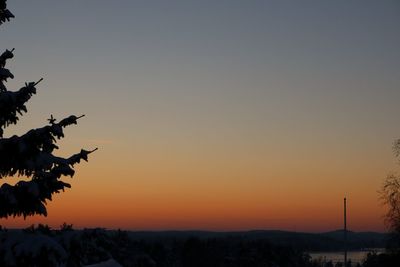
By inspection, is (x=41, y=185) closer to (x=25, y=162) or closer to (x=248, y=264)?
(x=25, y=162)

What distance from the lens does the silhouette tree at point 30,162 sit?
356 inches

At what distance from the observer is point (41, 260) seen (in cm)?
855

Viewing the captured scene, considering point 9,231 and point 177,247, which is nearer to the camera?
point 9,231

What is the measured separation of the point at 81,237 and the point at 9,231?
1.02m

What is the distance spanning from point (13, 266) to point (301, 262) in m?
121

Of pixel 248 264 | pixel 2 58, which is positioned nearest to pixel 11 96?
pixel 2 58

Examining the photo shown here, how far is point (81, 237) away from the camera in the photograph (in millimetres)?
8938

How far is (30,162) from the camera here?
9.28 metres

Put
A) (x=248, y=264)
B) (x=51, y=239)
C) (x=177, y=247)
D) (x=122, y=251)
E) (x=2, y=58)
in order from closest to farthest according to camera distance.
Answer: (x=51, y=239) → (x=2, y=58) → (x=122, y=251) → (x=248, y=264) → (x=177, y=247)

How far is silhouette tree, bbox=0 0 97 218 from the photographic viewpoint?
29.7 feet

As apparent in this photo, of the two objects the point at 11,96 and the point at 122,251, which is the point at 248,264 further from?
the point at 11,96

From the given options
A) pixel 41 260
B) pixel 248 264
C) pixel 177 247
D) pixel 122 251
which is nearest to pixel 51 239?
pixel 41 260

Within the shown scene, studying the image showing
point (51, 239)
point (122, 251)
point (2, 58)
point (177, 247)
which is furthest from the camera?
point (177, 247)

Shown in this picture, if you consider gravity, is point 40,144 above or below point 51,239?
above
